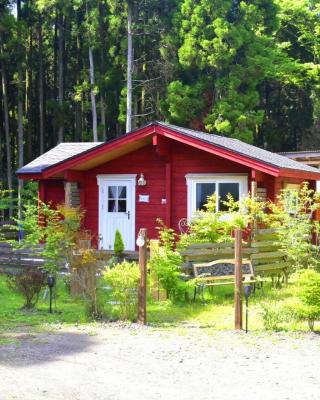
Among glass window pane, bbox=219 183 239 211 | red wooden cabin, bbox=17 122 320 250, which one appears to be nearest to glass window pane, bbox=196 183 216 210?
red wooden cabin, bbox=17 122 320 250

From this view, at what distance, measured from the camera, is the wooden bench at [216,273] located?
991 centimetres

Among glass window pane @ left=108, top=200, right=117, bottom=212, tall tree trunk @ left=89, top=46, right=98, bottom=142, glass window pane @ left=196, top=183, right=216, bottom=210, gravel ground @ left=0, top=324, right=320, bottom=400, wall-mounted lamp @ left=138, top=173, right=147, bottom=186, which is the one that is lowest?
gravel ground @ left=0, top=324, right=320, bottom=400

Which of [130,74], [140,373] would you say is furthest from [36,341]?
[130,74]

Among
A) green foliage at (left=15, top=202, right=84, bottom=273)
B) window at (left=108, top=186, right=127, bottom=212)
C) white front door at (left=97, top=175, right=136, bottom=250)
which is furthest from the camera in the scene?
window at (left=108, top=186, right=127, bottom=212)

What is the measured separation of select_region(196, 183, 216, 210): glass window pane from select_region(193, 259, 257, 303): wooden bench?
411cm

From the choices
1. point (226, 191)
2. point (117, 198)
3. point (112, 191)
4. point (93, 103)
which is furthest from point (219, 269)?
point (93, 103)

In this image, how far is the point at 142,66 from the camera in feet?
Answer: 101

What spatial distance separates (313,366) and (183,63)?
23991 mm

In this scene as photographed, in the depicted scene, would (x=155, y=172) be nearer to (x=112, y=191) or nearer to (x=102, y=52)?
(x=112, y=191)

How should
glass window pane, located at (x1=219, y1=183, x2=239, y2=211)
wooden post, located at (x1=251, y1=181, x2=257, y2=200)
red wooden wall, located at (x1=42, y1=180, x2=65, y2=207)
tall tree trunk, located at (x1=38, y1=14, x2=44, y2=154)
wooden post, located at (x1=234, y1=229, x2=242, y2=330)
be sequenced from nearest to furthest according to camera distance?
wooden post, located at (x1=234, y1=229, x2=242, y2=330) → wooden post, located at (x1=251, y1=181, x2=257, y2=200) → glass window pane, located at (x1=219, y1=183, x2=239, y2=211) → red wooden wall, located at (x1=42, y1=180, x2=65, y2=207) → tall tree trunk, located at (x1=38, y1=14, x2=44, y2=154)

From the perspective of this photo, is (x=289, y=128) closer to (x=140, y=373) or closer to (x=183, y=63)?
(x=183, y=63)

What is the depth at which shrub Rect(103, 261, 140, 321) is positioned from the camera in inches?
322

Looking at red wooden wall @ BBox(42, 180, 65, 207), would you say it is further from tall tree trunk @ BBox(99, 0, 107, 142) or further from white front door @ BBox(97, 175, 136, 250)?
tall tree trunk @ BBox(99, 0, 107, 142)

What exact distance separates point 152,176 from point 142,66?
16.4 metres
